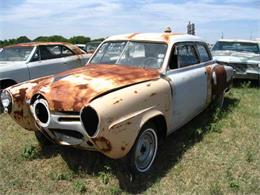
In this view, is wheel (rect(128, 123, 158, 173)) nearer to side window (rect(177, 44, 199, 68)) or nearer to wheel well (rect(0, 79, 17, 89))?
side window (rect(177, 44, 199, 68))

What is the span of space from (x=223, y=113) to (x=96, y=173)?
352 centimetres

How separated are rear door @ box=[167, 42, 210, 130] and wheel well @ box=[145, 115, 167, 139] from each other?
263 millimetres

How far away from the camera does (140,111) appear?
3.92m

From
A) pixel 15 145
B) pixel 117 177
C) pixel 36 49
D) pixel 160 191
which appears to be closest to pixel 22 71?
pixel 36 49

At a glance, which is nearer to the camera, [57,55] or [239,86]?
[57,55]

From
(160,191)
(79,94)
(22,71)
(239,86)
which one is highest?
(79,94)

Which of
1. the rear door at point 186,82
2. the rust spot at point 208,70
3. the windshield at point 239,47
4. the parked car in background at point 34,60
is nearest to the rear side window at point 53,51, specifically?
the parked car in background at point 34,60

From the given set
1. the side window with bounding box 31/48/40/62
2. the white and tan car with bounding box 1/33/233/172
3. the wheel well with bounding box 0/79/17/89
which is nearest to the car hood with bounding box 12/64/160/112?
the white and tan car with bounding box 1/33/233/172

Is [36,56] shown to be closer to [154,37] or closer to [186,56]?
[154,37]

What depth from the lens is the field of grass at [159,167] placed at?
3.96 m

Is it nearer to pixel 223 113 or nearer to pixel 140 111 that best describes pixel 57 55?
pixel 223 113

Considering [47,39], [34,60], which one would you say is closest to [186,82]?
[34,60]

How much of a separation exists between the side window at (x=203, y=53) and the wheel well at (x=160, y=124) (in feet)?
6.83

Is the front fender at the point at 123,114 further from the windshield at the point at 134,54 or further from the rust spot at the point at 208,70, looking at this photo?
the rust spot at the point at 208,70
